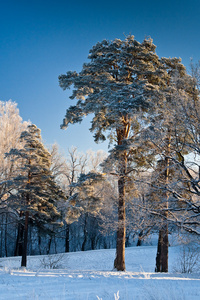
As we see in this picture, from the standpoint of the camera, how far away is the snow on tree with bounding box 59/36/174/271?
439 inches

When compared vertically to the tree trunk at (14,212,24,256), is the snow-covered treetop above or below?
above

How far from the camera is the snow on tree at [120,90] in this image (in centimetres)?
1114

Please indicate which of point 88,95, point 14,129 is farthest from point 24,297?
point 14,129

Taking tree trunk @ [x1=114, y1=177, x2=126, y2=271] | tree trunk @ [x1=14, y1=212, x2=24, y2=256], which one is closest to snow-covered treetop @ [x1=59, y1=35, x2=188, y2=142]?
tree trunk @ [x1=114, y1=177, x2=126, y2=271]

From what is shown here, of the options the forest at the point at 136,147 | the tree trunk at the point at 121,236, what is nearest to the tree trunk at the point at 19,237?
the forest at the point at 136,147

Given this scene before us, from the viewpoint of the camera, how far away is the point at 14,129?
22797 millimetres

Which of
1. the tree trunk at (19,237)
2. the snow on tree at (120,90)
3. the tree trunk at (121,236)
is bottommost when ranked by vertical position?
the tree trunk at (19,237)

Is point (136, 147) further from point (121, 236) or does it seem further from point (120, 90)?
point (121, 236)

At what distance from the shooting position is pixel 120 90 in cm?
1118

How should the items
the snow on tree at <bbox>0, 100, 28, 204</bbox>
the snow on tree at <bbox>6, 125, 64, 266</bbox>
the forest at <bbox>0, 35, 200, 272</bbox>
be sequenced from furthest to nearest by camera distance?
the snow on tree at <bbox>0, 100, 28, 204</bbox> < the snow on tree at <bbox>6, 125, 64, 266</bbox> < the forest at <bbox>0, 35, 200, 272</bbox>

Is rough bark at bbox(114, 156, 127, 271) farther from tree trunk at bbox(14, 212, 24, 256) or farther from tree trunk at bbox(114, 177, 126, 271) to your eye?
tree trunk at bbox(14, 212, 24, 256)

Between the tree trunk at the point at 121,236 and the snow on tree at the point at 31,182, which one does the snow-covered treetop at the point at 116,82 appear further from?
the snow on tree at the point at 31,182

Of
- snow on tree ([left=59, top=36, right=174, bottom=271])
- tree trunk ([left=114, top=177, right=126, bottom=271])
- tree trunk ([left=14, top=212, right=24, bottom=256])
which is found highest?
snow on tree ([left=59, top=36, right=174, bottom=271])

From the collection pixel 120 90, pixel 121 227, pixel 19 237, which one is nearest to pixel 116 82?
pixel 120 90
